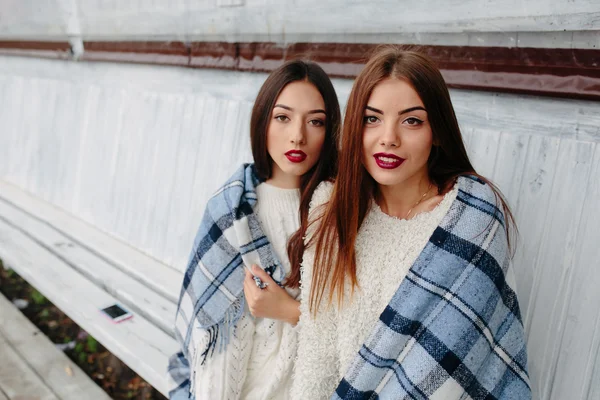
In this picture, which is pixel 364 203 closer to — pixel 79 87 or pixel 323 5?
pixel 323 5

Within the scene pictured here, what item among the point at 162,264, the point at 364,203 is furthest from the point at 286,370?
the point at 162,264

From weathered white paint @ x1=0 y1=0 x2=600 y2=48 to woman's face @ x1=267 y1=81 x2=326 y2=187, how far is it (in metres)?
0.66

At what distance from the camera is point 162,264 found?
9.71 ft

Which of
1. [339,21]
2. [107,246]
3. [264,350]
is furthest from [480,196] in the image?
[107,246]

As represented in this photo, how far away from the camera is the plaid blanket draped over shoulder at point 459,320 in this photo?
3.59 feet

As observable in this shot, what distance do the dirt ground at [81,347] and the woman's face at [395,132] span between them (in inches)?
81.9

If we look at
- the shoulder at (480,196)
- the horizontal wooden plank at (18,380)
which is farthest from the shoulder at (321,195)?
the horizontal wooden plank at (18,380)

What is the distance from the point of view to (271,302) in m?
1.36

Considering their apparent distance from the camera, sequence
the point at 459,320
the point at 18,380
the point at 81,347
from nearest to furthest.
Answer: the point at 459,320 < the point at 18,380 < the point at 81,347

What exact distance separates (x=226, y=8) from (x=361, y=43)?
87cm

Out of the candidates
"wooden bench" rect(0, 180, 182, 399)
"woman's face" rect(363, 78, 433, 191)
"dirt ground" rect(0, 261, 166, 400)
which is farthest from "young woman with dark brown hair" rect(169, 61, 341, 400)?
"dirt ground" rect(0, 261, 166, 400)

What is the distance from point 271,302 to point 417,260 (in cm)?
43

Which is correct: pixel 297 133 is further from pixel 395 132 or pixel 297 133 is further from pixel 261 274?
pixel 261 274

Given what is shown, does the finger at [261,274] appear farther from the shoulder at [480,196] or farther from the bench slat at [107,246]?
the bench slat at [107,246]
